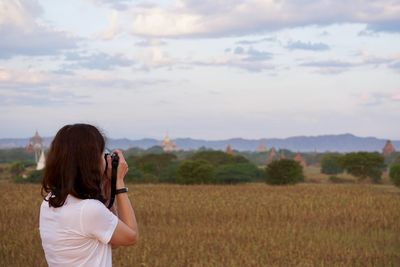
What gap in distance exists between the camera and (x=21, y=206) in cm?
2109

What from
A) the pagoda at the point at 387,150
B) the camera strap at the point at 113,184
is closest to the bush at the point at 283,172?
the camera strap at the point at 113,184

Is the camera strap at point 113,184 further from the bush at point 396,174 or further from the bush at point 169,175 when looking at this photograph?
the bush at point 169,175

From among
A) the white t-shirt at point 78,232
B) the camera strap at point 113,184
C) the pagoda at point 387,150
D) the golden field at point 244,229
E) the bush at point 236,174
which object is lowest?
the golden field at point 244,229

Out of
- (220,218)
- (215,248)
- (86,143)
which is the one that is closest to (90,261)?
(86,143)

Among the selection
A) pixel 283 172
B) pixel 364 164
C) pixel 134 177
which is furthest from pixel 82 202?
pixel 364 164

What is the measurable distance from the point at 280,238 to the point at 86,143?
12693mm

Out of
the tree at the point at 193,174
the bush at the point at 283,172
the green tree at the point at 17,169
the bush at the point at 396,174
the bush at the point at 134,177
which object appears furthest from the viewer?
the green tree at the point at 17,169

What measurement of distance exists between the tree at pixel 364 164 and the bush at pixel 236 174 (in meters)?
7.29

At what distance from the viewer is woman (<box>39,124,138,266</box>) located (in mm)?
3115

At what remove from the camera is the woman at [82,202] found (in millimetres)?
3115

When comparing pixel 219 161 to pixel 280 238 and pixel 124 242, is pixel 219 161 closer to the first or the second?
pixel 280 238

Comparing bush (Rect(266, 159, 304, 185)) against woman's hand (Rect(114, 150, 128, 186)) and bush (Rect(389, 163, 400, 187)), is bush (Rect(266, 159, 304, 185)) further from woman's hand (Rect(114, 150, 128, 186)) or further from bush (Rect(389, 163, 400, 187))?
woman's hand (Rect(114, 150, 128, 186))

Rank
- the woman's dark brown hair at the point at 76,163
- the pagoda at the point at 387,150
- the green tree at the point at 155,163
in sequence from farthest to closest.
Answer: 1. the pagoda at the point at 387,150
2. the green tree at the point at 155,163
3. the woman's dark brown hair at the point at 76,163

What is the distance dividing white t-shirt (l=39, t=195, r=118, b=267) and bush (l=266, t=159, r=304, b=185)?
42971mm
